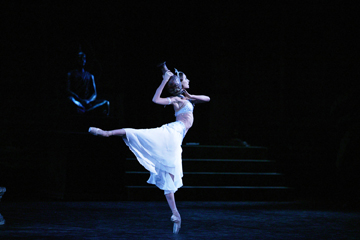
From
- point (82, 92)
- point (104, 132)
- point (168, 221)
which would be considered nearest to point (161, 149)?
point (104, 132)

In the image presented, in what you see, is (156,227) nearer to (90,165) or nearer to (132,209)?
(132,209)

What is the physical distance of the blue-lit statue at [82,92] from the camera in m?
8.62

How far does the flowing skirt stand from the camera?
17.4ft

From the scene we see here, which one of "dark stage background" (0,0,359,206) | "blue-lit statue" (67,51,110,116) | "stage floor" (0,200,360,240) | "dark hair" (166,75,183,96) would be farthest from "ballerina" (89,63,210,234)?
"dark stage background" (0,0,359,206)

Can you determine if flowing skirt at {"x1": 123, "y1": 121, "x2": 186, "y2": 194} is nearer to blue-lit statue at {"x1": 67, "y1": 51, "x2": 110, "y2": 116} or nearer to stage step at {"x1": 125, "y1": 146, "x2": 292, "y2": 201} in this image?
stage step at {"x1": 125, "y1": 146, "x2": 292, "y2": 201}

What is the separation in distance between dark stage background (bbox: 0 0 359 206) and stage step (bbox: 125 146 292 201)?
0.96m

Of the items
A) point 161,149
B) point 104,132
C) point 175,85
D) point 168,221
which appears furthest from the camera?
point 168,221

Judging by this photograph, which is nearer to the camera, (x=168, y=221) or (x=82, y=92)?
(x=168, y=221)

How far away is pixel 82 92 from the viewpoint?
8.88 m

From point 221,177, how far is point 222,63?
2.84 metres

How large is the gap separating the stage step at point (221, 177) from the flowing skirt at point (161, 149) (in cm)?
301

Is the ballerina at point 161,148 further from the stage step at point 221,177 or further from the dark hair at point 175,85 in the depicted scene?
the stage step at point 221,177

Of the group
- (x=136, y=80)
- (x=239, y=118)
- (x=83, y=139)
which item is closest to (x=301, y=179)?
(x=239, y=118)

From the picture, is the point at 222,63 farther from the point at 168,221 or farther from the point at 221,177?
the point at 168,221
